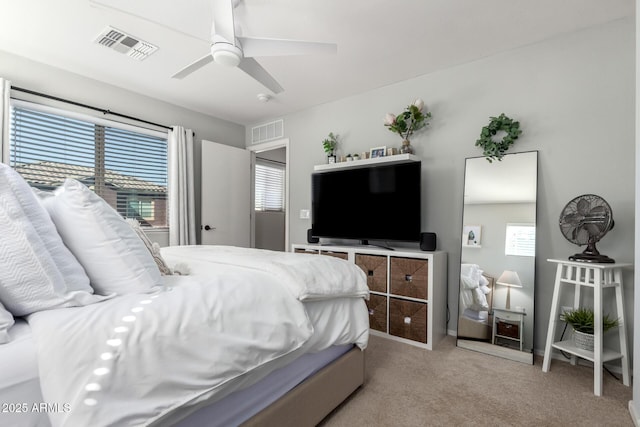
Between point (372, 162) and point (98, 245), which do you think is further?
point (372, 162)

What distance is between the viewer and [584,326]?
6.83 ft

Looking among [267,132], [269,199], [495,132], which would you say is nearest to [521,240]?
[495,132]

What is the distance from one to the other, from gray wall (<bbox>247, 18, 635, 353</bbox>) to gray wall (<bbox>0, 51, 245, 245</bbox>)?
2458mm

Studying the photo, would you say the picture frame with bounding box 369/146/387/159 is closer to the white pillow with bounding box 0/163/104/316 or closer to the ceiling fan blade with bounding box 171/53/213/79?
the ceiling fan blade with bounding box 171/53/213/79

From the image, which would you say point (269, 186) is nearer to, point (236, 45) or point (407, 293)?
point (407, 293)

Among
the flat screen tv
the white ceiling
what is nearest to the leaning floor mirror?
the flat screen tv

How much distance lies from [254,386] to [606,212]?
2416 millimetres

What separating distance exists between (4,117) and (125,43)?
1.23m

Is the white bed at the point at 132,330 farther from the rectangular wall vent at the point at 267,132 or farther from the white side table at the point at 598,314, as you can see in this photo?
the rectangular wall vent at the point at 267,132

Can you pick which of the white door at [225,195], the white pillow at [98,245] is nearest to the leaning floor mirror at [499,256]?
the white pillow at [98,245]

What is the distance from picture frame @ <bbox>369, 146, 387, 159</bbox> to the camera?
10.7 feet

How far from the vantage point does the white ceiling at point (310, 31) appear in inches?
82.7

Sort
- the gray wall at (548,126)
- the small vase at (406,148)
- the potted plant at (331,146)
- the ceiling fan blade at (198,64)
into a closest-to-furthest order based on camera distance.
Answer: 1. the ceiling fan blade at (198,64)
2. the gray wall at (548,126)
3. the small vase at (406,148)
4. the potted plant at (331,146)

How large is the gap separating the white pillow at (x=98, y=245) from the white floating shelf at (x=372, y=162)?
2488 mm
